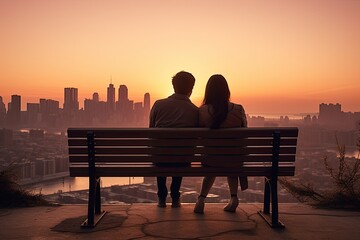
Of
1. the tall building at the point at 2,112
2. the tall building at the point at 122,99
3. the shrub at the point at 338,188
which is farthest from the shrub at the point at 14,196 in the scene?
the tall building at the point at 122,99

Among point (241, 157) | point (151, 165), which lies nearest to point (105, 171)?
point (151, 165)

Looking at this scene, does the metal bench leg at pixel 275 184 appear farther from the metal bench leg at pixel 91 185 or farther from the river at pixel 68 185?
the river at pixel 68 185

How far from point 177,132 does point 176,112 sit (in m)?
1.02

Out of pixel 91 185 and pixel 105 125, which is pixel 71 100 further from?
pixel 91 185

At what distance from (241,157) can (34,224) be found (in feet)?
7.96

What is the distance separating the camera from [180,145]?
15.7 ft

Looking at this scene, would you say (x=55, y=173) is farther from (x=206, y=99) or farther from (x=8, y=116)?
(x=8, y=116)

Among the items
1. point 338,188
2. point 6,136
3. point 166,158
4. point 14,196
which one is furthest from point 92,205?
point 6,136

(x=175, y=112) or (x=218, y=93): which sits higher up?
(x=218, y=93)

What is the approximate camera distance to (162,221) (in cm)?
503

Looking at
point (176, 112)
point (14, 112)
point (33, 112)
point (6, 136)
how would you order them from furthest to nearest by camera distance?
point (33, 112)
point (14, 112)
point (6, 136)
point (176, 112)

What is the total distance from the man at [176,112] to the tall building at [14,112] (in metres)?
20.1

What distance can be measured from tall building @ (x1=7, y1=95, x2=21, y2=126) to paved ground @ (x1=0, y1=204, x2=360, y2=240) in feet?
65.8

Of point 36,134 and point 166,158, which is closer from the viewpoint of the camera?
point 166,158
